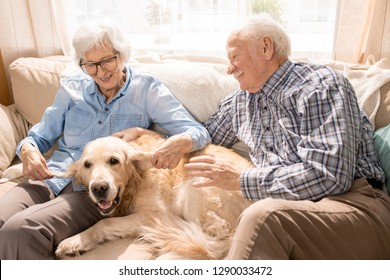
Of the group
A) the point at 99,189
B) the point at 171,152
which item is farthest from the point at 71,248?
the point at 171,152

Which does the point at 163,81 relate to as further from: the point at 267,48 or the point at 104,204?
the point at 104,204

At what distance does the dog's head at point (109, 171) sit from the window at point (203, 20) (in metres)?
1.06

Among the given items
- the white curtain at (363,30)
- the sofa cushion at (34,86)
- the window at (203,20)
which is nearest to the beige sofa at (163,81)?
the sofa cushion at (34,86)

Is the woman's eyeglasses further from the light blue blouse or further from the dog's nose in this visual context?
the dog's nose

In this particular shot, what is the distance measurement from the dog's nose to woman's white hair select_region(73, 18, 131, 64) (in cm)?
61

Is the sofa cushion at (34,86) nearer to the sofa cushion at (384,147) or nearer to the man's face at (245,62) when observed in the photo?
the man's face at (245,62)

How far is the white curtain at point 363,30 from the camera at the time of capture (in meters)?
2.09

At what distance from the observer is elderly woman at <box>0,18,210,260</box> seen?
60.2 inches

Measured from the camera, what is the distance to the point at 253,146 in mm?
1696

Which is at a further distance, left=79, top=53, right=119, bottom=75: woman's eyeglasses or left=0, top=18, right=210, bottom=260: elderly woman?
left=79, top=53, right=119, bottom=75: woman's eyeglasses

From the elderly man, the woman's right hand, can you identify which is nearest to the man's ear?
the elderly man

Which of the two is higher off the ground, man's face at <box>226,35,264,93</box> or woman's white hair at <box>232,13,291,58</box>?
woman's white hair at <box>232,13,291,58</box>

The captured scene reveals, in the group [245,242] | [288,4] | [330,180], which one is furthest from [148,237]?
[288,4]

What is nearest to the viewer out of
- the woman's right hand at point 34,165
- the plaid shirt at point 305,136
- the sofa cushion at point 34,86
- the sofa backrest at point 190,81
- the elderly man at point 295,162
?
the elderly man at point 295,162
